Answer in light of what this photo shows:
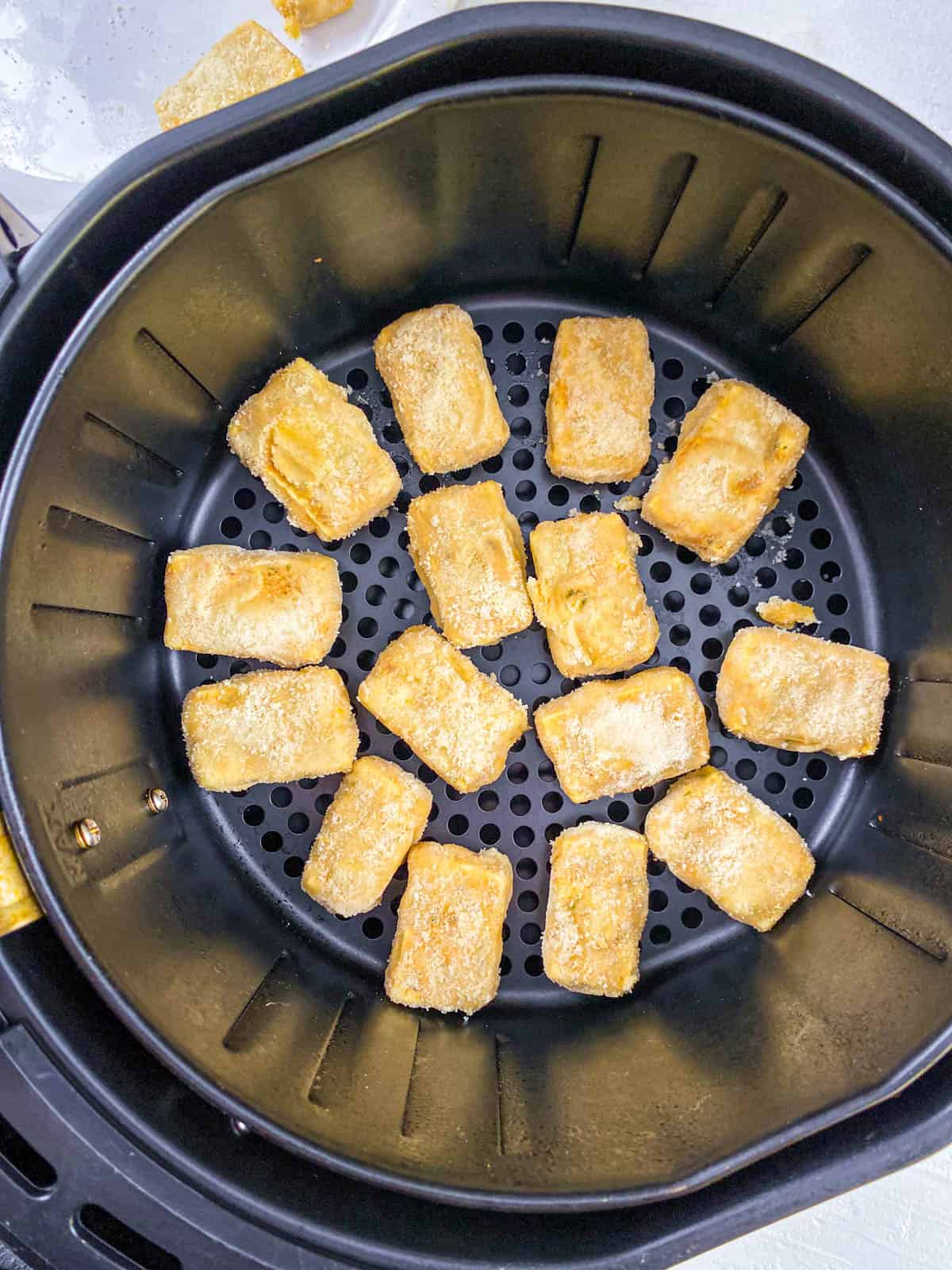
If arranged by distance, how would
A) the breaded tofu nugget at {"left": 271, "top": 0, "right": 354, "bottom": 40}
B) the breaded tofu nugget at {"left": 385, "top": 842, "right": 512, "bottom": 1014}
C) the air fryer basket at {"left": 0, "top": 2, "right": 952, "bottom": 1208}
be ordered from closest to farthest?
the air fryer basket at {"left": 0, "top": 2, "right": 952, "bottom": 1208}
the breaded tofu nugget at {"left": 385, "top": 842, "right": 512, "bottom": 1014}
the breaded tofu nugget at {"left": 271, "top": 0, "right": 354, "bottom": 40}

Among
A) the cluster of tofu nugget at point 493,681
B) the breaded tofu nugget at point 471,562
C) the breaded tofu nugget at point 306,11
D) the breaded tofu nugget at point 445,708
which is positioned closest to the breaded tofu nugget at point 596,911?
the cluster of tofu nugget at point 493,681

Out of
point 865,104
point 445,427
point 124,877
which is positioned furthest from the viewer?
point 445,427

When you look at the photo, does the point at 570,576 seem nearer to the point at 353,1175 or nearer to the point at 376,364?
the point at 376,364

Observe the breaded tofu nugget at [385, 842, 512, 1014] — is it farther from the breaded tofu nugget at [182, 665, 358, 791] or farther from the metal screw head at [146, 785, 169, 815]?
the metal screw head at [146, 785, 169, 815]

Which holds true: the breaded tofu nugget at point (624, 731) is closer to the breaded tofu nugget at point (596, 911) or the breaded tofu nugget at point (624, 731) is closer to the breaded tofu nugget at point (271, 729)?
the breaded tofu nugget at point (596, 911)

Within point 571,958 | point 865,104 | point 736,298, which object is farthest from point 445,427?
point 571,958

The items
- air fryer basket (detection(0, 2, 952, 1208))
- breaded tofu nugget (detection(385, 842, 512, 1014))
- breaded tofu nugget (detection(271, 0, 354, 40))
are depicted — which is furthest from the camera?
breaded tofu nugget (detection(271, 0, 354, 40))

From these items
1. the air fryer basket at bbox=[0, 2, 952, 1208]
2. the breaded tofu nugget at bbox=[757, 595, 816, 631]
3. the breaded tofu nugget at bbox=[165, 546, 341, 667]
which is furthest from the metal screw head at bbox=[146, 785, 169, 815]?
the breaded tofu nugget at bbox=[757, 595, 816, 631]
